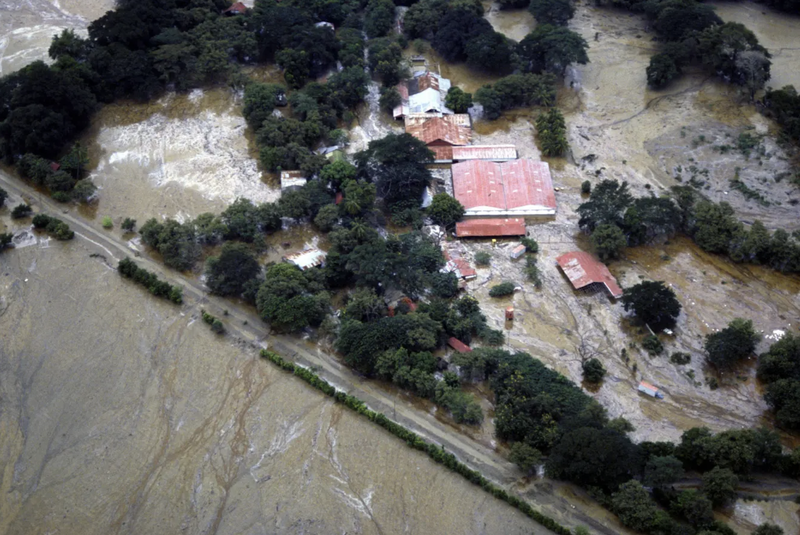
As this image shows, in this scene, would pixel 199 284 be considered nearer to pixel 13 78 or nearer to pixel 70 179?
pixel 70 179

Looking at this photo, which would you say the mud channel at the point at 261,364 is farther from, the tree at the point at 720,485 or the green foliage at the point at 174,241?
the green foliage at the point at 174,241

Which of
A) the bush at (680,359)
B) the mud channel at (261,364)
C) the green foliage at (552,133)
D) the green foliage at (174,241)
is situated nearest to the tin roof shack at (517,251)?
the mud channel at (261,364)

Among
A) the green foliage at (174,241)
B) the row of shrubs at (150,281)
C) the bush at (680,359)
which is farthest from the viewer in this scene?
the green foliage at (174,241)

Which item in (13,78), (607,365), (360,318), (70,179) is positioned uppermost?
(13,78)

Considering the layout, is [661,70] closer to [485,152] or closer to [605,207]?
[485,152]

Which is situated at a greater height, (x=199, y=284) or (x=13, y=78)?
(x=13, y=78)

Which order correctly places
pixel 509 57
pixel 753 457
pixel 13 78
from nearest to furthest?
1. pixel 753 457
2. pixel 13 78
3. pixel 509 57

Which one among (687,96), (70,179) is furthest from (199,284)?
(687,96)

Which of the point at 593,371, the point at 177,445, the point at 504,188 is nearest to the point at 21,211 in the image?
the point at 177,445
